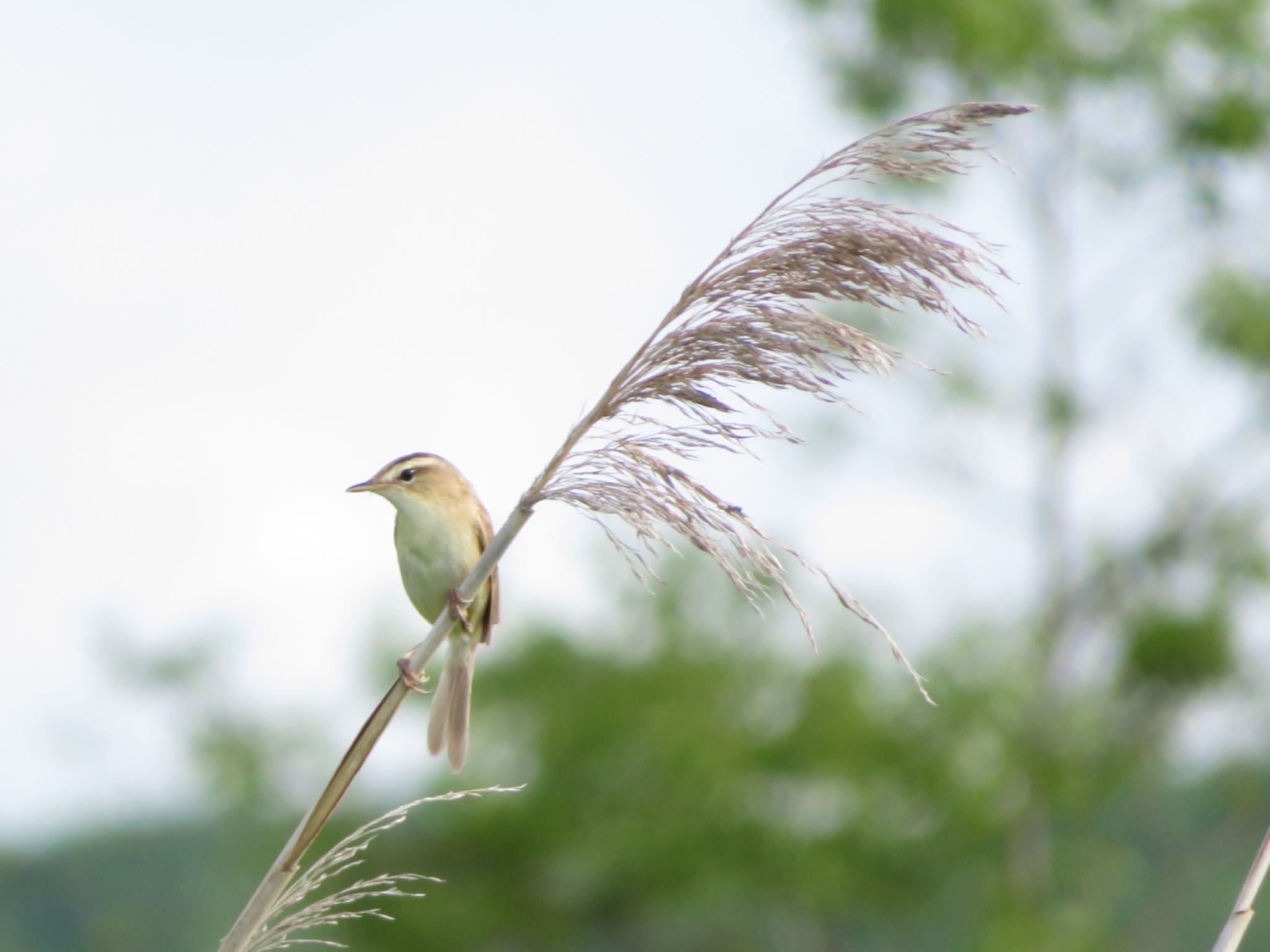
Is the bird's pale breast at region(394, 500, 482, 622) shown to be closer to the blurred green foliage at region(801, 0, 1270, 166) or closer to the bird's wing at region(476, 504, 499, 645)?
the bird's wing at region(476, 504, 499, 645)

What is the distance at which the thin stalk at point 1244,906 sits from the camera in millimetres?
1943

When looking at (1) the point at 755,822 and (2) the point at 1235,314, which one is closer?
(2) the point at 1235,314

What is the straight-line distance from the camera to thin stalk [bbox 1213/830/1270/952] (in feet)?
6.38

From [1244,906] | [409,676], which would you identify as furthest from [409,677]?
[1244,906]

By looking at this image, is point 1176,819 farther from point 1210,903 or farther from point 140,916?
point 140,916

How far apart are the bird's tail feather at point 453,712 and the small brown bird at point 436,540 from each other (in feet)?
0.04

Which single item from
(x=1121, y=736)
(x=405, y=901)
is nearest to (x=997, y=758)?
(x=1121, y=736)

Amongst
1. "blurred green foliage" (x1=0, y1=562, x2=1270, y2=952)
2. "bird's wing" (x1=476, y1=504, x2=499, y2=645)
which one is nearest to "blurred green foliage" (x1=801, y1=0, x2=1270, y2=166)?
"blurred green foliage" (x1=0, y1=562, x2=1270, y2=952)

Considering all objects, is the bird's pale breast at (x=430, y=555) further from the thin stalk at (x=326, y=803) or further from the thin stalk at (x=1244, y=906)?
the thin stalk at (x=1244, y=906)

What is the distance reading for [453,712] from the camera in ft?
11.6

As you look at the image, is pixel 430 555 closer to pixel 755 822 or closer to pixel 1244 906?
pixel 1244 906

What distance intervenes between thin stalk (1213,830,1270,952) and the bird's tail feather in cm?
162

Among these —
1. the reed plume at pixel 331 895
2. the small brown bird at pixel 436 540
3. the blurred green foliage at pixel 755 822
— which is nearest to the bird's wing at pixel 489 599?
the small brown bird at pixel 436 540

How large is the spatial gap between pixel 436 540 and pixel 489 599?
0.21 metres
